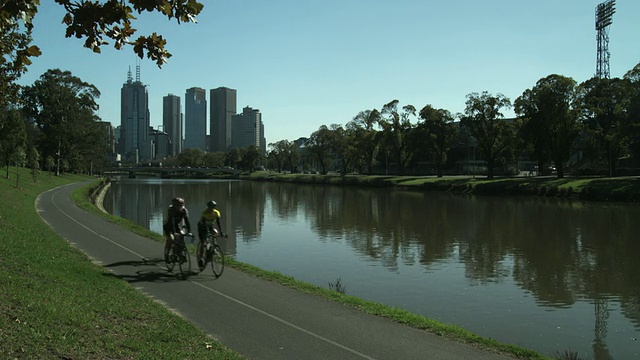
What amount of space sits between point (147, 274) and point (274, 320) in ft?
17.2

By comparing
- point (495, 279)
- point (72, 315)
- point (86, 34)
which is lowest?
point (495, 279)

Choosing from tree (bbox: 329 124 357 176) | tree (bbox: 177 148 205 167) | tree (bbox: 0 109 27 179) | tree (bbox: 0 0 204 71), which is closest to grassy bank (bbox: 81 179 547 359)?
tree (bbox: 0 0 204 71)

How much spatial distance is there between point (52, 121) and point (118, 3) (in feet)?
272

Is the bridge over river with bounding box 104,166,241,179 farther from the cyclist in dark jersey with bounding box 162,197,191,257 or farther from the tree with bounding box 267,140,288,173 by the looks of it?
the cyclist in dark jersey with bounding box 162,197,191,257

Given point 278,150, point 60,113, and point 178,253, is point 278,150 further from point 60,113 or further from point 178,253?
point 178,253

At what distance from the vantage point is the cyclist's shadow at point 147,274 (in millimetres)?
12234

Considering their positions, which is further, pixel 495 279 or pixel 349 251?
pixel 349 251

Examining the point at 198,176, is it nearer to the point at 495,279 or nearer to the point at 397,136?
the point at 397,136

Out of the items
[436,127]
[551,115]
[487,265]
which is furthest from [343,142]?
[487,265]

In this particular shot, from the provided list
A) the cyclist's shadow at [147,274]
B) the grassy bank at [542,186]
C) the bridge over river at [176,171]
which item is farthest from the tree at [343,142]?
the cyclist's shadow at [147,274]

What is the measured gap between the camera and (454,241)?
25.0 metres

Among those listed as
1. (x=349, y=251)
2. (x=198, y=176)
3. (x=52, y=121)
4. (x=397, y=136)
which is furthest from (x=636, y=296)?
(x=198, y=176)

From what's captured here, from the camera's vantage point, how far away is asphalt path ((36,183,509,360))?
757 centimetres

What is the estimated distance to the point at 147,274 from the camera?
12875 mm
